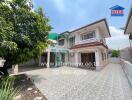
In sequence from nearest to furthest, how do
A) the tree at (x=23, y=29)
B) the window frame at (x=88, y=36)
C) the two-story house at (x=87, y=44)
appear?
the tree at (x=23, y=29) → the two-story house at (x=87, y=44) → the window frame at (x=88, y=36)

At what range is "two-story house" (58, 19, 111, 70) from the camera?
56.3ft

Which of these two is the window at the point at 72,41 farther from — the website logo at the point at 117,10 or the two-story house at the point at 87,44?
the website logo at the point at 117,10

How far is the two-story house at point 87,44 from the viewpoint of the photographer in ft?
56.3

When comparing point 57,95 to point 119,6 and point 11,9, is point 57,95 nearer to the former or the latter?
point 11,9

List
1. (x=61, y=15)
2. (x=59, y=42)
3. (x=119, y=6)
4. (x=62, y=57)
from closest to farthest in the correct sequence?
1. (x=119, y=6)
2. (x=61, y=15)
3. (x=62, y=57)
4. (x=59, y=42)

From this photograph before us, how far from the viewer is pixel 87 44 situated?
1833cm

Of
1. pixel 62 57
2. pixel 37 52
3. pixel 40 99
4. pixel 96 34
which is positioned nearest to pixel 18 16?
pixel 37 52

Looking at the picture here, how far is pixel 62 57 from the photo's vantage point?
25172 millimetres

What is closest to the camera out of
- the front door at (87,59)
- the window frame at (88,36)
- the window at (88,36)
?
the window frame at (88,36)

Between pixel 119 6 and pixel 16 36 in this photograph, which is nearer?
pixel 16 36

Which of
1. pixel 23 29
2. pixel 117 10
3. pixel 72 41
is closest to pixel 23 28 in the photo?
pixel 23 29

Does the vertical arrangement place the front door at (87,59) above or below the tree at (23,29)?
below

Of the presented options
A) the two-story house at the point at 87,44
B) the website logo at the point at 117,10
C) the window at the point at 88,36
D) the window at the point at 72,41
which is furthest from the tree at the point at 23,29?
the window at the point at 72,41

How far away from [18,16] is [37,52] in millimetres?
3301
